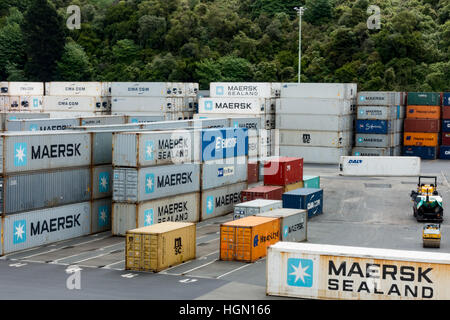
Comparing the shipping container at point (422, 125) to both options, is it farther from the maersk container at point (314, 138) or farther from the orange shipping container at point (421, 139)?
the maersk container at point (314, 138)

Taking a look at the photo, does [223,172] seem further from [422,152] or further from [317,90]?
[422,152]

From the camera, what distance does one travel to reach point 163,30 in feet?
479

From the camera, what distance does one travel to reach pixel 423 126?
95938mm

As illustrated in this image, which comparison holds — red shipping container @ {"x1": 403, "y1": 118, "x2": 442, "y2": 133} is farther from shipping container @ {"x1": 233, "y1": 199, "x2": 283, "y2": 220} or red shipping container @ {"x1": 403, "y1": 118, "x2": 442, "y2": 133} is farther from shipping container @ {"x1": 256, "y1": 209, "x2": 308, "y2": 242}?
shipping container @ {"x1": 256, "y1": 209, "x2": 308, "y2": 242}

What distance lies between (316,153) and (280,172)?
30953mm

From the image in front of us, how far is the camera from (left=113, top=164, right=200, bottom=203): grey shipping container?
44.5 meters

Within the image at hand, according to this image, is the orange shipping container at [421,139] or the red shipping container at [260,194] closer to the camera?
the red shipping container at [260,194]

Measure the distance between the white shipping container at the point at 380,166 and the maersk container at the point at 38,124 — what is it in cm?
3171

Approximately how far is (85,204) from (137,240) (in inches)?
438

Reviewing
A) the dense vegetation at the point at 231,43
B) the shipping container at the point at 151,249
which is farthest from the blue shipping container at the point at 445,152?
the shipping container at the point at 151,249

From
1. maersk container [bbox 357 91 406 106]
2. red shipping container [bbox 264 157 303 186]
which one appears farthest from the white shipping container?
red shipping container [bbox 264 157 303 186]

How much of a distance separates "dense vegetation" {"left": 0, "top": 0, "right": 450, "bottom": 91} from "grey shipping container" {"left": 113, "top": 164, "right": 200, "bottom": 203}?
7711 centimetres

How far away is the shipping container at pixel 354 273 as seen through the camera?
29016mm

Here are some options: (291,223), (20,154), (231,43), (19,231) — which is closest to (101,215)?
(19,231)
